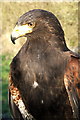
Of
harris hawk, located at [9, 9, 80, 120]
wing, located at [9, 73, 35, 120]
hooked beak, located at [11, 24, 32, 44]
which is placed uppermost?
hooked beak, located at [11, 24, 32, 44]

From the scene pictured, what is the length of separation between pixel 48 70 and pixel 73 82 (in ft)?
1.21

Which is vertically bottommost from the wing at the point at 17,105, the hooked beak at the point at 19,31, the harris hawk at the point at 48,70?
the wing at the point at 17,105

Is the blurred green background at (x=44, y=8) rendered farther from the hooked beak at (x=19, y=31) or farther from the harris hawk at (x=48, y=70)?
the hooked beak at (x=19, y=31)

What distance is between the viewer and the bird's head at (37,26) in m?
3.87

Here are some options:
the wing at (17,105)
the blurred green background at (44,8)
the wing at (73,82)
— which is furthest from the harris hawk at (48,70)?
the blurred green background at (44,8)

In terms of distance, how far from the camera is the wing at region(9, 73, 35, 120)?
4.36 m

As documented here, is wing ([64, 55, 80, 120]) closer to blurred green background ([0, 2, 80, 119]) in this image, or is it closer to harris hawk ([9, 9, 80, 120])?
harris hawk ([9, 9, 80, 120])

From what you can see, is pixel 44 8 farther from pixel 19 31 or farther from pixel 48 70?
pixel 19 31

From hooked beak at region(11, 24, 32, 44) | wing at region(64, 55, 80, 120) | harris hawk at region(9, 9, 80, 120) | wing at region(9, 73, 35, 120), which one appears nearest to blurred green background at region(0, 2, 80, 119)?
wing at region(9, 73, 35, 120)

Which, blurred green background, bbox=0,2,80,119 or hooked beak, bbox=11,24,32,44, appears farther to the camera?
blurred green background, bbox=0,2,80,119

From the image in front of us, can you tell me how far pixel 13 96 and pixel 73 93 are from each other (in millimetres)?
880

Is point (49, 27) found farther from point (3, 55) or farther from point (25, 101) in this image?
point (3, 55)

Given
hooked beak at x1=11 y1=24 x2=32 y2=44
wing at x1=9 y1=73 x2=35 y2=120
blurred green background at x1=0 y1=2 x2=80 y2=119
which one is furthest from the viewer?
blurred green background at x1=0 y1=2 x2=80 y2=119

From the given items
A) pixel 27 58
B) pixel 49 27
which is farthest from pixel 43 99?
pixel 49 27
